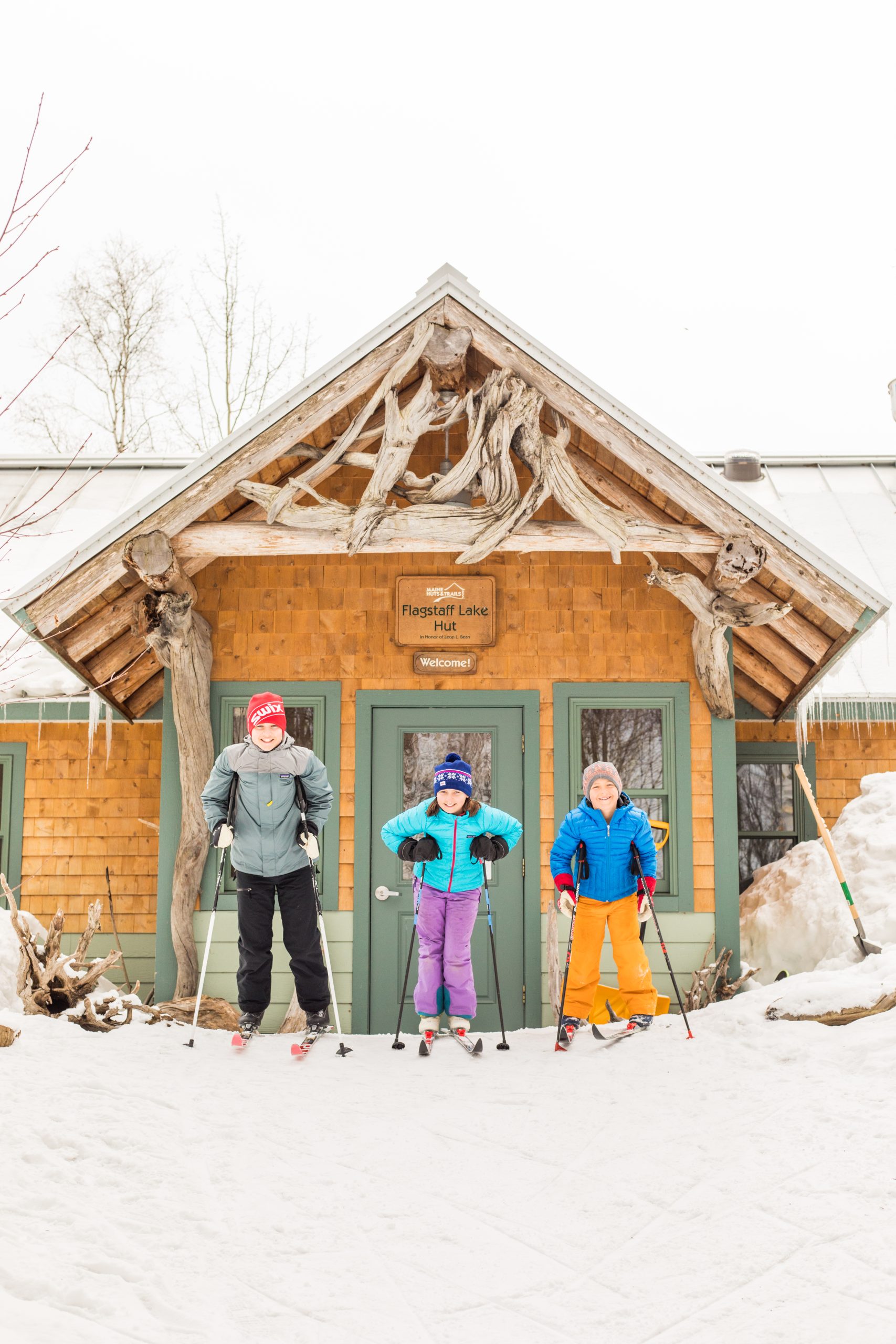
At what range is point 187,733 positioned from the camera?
23.8 ft

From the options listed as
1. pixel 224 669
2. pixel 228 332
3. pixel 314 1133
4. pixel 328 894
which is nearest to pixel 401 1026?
pixel 328 894

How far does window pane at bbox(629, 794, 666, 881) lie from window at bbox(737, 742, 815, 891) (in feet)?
6.82

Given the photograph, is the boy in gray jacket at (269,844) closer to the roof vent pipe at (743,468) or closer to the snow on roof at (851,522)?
the snow on roof at (851,522)

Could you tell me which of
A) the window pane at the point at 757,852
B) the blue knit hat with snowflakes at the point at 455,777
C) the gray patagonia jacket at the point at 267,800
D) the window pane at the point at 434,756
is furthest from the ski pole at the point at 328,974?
the window pane at the point at 757,852

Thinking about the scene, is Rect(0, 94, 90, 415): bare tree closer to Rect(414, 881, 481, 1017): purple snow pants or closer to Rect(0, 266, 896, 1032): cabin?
Rect(0, 266, 896, 1032): cabin

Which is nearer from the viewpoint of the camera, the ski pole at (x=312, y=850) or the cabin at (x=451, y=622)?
the ski pole at (x=312, y=850)

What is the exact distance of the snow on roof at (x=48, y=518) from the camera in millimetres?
8391

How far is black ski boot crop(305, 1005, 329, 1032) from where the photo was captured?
19.4ft

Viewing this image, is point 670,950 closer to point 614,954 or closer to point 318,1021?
point 614,954

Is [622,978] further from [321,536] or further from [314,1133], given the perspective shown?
[321,536]

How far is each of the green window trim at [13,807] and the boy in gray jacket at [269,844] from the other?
13.0ft

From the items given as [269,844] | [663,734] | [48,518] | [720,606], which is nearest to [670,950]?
[663,734]

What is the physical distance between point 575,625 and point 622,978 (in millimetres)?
2598

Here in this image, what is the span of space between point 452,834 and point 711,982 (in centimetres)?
228
